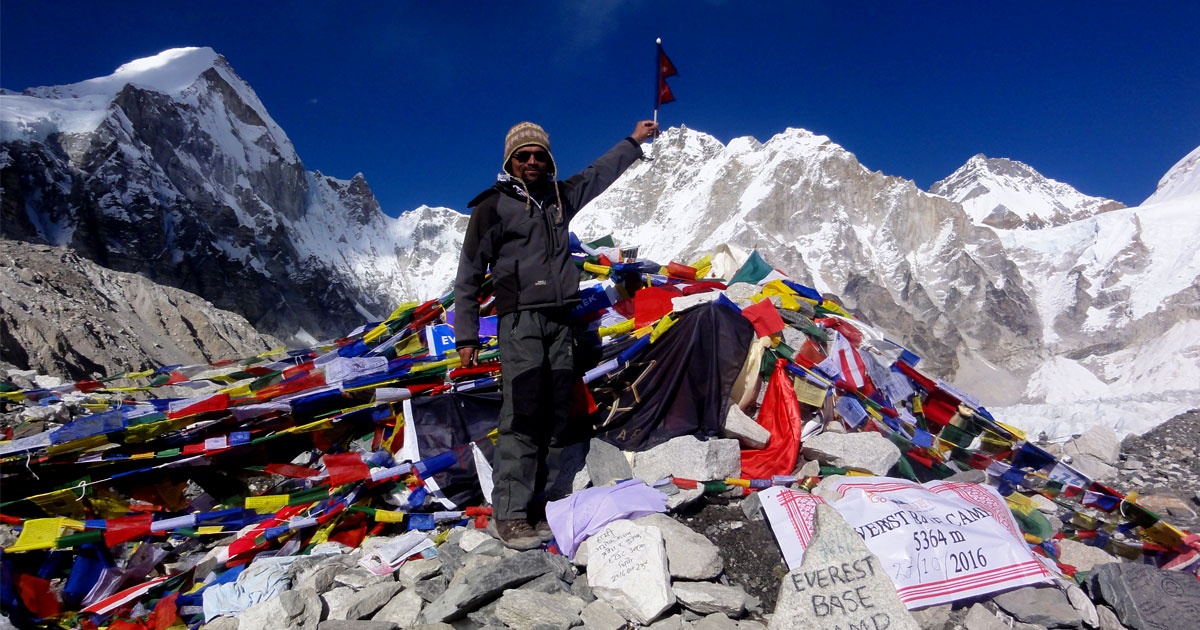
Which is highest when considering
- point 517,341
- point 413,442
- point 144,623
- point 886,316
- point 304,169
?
point 304,169

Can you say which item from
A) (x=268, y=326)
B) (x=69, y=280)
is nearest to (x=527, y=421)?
A: (x=69, y=280)

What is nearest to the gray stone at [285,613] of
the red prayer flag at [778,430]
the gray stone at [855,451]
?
the red prayer flag at [778,430]

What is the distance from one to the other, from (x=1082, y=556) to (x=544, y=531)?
10.3 feet

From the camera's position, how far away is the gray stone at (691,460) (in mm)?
3910

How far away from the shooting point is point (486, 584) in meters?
2.80

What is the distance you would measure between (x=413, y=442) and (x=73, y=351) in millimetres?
9853

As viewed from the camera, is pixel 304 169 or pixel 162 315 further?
pixel 304 169

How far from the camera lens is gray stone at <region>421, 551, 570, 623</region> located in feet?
8.93

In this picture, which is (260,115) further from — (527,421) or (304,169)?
(527,421)

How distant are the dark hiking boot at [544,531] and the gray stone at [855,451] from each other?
1.87 meters

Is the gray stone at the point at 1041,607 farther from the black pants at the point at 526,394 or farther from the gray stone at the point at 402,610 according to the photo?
the gray stone at the point at 402,610

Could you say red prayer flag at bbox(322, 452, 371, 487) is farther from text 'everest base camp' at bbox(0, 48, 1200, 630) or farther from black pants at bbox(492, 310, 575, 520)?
black pants at bbox(492, 310, 575, 520)

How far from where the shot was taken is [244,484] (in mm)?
4094

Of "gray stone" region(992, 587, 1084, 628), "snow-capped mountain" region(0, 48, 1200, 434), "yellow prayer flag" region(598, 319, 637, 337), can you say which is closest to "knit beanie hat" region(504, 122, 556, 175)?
"yellow prayer flag" region(598, 319, 637, 337)
